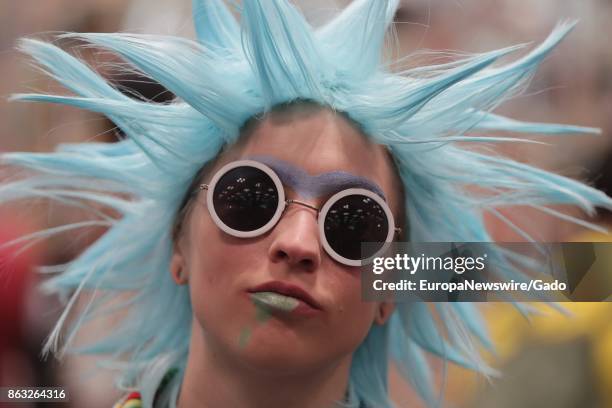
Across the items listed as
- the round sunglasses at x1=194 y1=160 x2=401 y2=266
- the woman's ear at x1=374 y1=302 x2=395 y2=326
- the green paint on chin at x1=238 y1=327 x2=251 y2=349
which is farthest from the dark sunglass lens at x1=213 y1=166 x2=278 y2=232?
the woman's ear at x1=374 y1=302 x2=395 y2=326

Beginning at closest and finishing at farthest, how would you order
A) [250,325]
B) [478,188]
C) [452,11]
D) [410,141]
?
1. [250,325]
2. [410,141]
3. [478,188]
4. [452,11]

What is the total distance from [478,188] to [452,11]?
49 cm

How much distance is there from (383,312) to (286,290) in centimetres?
23

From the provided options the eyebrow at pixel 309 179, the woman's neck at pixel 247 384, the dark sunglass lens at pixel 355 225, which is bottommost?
the woman's neck at pixel 247 384

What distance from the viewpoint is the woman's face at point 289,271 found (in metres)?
0.84

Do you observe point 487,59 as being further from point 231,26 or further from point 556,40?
point 231,26

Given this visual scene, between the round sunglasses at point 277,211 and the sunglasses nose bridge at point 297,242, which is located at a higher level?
the round sunglasses at point 277,211

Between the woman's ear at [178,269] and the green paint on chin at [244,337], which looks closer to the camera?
the green paint on chin at [244,337]

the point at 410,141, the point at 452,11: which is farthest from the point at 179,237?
the point at 452,11

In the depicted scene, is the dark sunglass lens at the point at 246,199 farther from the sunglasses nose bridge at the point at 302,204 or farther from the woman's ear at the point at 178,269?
the woman's ear at the point at 178,269

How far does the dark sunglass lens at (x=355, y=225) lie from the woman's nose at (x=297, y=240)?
0.02 metres

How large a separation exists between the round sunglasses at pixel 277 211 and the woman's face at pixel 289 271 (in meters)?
0.01

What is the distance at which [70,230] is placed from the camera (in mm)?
1181

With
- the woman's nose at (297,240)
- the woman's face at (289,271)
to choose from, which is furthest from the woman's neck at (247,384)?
the woman's nose at (297,240)
